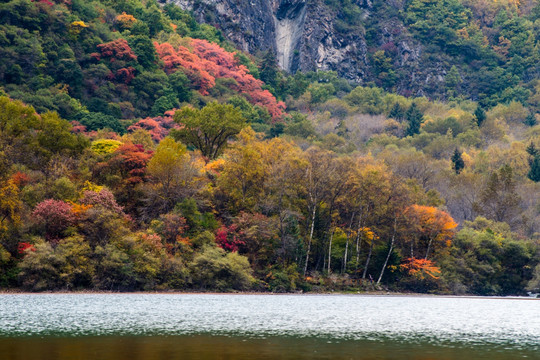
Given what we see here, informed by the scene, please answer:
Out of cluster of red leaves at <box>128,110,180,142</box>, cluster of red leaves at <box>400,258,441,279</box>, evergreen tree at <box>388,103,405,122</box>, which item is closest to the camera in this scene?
cluster of red leaves at <box>400,258,441,279</box>

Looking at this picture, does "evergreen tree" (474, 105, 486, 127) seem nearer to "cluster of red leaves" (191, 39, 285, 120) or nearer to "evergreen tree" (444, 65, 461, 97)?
"cluster of red leaves" (191, 39, 285, 120)

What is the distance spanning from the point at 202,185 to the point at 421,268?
25866 mm

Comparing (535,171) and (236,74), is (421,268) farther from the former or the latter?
(236,74)

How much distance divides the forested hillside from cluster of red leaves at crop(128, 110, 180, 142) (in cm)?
55

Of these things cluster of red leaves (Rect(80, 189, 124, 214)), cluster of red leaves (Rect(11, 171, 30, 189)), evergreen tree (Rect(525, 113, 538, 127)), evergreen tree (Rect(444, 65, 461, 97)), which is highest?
evergreen tree (Rect(444, 65, 461, 97))

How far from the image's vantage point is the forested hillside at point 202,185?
5769 cm

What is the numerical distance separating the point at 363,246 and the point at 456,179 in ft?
99.5

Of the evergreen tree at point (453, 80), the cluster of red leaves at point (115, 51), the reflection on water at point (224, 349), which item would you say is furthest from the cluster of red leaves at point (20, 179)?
the evergreen tree at point (453, 80)

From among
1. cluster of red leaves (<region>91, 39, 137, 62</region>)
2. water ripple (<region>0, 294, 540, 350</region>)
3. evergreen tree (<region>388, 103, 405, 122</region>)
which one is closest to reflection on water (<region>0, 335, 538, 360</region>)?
water ripple (<region>0, 294, 540, 350</region>)

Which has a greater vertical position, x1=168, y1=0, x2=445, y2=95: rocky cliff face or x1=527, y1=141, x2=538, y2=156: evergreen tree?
x1=168, y1=0, x2=445, y2=95: rocky cliff face

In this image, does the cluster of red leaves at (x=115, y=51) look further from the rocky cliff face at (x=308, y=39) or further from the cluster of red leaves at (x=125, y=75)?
the rocky cliff face at (x=308, y=39)

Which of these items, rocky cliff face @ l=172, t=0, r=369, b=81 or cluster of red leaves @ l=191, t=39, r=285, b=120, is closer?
cluster of red leaves @ l=191, t=39, r=285, b=120

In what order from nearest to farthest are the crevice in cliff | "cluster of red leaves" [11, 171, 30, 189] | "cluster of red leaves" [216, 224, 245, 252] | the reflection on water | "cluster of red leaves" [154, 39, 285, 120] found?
the reflection on water < "cluster of red leaves" [11, 171, 30, 189] < "cluster of red leaves" [216, 224, 245, 252] < "cluster of red leaves" [154, 39, 285, 120] < the crevice in cliff

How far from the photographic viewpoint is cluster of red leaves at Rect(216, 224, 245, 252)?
65.6 meters
